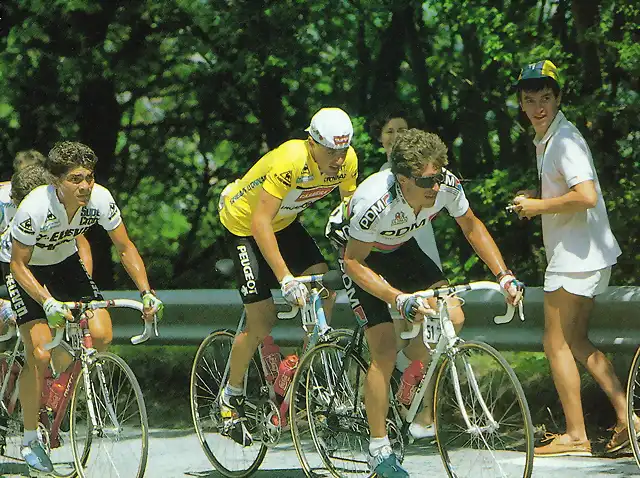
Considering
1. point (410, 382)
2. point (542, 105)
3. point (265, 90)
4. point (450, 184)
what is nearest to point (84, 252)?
point (410, 382)

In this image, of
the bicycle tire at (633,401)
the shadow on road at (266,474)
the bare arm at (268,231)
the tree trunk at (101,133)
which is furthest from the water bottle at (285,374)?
the tree trunk at (101,133)

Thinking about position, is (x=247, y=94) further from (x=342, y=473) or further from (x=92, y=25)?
(x=342, y=473)

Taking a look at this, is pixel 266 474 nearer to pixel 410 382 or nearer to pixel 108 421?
pixel 108 421

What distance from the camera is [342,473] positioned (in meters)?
7.05

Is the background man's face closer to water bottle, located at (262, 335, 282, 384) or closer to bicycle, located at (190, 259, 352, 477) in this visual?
bicycle, located at (190, 259, 352, 477)

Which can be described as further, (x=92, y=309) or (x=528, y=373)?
(x=528, y=373)

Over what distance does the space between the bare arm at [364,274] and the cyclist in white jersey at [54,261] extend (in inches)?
44.8

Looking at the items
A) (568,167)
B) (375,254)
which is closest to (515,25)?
(568,167)

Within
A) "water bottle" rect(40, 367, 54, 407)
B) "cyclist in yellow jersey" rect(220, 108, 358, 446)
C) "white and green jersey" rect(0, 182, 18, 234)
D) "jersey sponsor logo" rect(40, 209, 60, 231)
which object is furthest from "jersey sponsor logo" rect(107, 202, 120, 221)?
"white and green jersey" rect(0, 182, 18, 234)

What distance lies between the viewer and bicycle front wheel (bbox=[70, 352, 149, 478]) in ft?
23.2

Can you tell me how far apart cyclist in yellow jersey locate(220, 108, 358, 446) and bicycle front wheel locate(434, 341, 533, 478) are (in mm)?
1103

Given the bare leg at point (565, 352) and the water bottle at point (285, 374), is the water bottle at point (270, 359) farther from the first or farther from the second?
the bare leg at point (565, 352)

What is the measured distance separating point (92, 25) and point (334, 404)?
528 centimetres

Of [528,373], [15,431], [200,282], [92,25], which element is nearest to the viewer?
[15,431]
